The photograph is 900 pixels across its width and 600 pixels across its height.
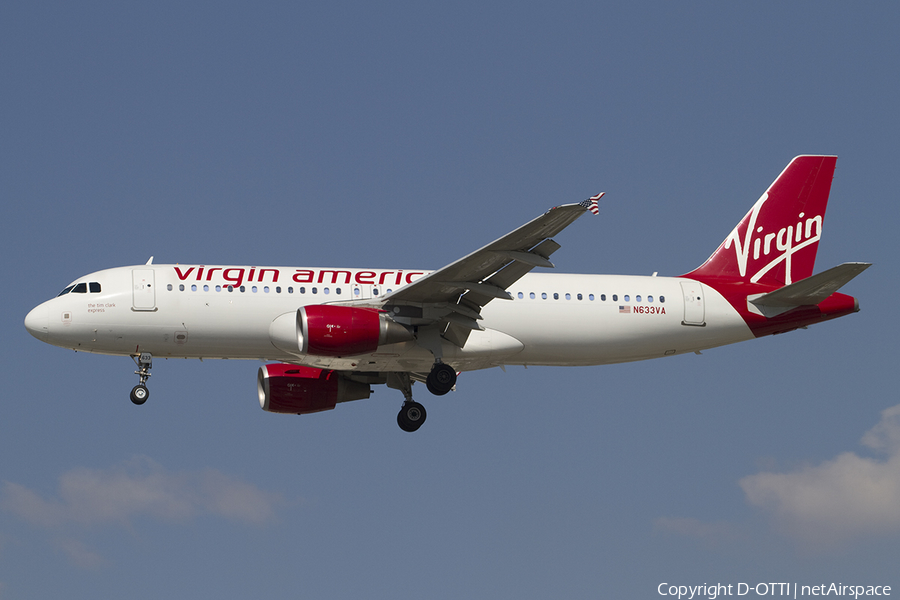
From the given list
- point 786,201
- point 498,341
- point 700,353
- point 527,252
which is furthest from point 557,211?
point 786,201

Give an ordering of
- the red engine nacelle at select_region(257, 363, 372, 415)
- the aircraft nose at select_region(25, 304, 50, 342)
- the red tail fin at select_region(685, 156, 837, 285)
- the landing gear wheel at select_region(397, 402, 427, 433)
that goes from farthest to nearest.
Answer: the red tail fin at select_region(685, 156, 837, 285) → the red engine nacelle at select_region(257, 363, 372, 415) → the landing gear wheel at select_region(397, 402, 427, 433) → the aircraft nose at select_region(25, 304, 50, 342)

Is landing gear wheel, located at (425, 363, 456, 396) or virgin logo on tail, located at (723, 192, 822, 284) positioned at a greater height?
virgin logo on tail, located at (723, 192, 822, 284)

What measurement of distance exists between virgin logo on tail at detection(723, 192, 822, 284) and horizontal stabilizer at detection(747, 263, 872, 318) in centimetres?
194

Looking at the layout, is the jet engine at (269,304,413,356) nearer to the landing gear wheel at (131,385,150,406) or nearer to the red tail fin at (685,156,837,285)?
the landing gear wheel at (131,385,150,406)

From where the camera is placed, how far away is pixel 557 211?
28.6 meters

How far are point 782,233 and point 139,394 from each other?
69.8 feet

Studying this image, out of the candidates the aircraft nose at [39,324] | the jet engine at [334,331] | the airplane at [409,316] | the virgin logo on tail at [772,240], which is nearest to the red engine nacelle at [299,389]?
the airplane at [409,316]

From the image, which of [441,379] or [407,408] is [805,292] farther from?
[407,408]

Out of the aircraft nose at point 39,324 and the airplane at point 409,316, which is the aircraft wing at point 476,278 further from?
the aircraft nose at point 39,324

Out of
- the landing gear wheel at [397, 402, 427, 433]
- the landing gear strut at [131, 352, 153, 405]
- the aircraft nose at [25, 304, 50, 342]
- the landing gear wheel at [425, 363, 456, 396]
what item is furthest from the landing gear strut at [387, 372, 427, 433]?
the aircraft nose at [25, 304, 50, 342]

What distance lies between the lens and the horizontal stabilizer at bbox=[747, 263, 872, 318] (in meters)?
34.4

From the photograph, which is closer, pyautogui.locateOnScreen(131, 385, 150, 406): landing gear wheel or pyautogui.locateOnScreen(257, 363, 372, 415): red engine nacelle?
pyautogui.locateOnScreen(131, 385, 150, 406): landing gear wheel

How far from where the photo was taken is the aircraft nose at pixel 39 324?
34.6 meters

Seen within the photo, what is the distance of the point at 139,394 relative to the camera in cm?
3516
